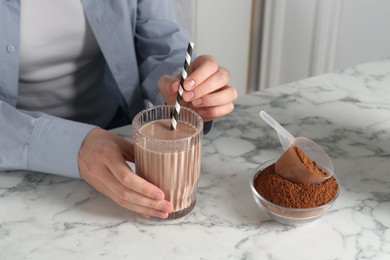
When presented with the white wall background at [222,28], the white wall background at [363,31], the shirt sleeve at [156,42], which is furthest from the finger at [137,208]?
the white wall background at [363,31]

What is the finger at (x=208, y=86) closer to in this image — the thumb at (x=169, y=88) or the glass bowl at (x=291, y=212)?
the thumb at (x=169, y=88)

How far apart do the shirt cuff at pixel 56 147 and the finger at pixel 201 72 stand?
6.2 inches

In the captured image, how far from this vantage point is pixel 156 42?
3.81 feet

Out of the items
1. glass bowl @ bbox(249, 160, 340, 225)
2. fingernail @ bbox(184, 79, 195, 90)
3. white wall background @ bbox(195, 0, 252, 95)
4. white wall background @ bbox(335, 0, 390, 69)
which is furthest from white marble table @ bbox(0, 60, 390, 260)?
white wall background @ bbox(195, 0, 252, 95)

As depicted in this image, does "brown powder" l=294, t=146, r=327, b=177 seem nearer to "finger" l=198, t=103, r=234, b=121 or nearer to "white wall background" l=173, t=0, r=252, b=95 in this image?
"finger" l=198, t=103, r=234, b=121

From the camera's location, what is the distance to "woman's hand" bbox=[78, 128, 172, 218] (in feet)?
2.48

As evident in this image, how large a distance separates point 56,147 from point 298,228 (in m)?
0.36

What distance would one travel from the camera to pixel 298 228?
0.78 meters

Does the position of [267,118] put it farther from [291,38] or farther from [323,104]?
[291,38]

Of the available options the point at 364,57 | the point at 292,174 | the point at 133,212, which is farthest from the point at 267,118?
the point at 364,57

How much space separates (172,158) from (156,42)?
18.2 inches

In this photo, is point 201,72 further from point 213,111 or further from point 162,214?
point 162,214

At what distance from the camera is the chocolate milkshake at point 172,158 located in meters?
0.75

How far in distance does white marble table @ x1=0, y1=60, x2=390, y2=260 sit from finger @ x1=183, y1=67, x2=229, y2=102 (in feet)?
0.36
